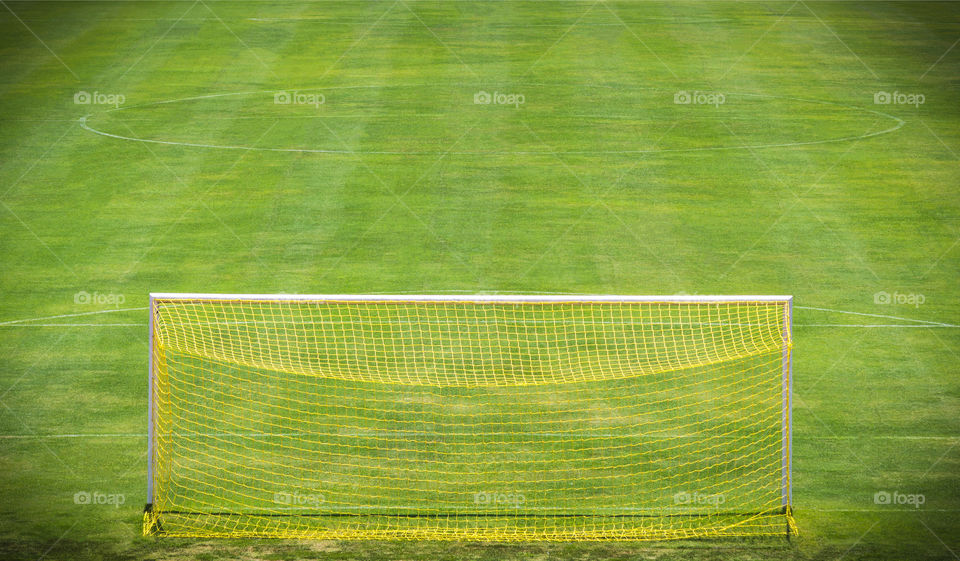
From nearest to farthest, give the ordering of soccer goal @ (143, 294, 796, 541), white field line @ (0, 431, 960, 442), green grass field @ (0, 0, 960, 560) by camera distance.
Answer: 1. soccer goal @ (143, 294, 796, 541)
2. green grass field @ (0, 0, 960, 560)
3. white field line @ (0, 431, 960, 442)

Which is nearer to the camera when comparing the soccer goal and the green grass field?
the soccer goal

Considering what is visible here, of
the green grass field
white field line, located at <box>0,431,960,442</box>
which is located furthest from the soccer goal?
the green grass field

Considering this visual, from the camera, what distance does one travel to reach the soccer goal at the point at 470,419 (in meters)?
11.0

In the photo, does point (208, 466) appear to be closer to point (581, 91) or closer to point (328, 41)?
point (581, 91)

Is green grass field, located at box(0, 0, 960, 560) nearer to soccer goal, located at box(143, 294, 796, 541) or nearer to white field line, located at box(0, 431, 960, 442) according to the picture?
white field line, located at box(0, 431, 960, 442)

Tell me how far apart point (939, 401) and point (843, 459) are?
7.01 feet

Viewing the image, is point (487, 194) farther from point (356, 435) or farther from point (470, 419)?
point (356, 435)

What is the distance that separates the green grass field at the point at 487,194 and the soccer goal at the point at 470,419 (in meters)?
0.47

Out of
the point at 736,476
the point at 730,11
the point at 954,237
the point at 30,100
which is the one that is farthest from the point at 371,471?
the point at 730,11

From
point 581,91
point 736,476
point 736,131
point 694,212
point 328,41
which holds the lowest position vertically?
point 736,476

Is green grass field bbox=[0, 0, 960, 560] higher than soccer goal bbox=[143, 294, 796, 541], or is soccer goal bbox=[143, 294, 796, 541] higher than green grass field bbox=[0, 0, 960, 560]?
green grass field bbox=[0, 0, 960, 560]

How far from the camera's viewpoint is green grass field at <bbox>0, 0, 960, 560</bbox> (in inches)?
474

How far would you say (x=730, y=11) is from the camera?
30.1 metres

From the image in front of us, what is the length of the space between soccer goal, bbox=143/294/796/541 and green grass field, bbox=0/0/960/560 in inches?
18.6
